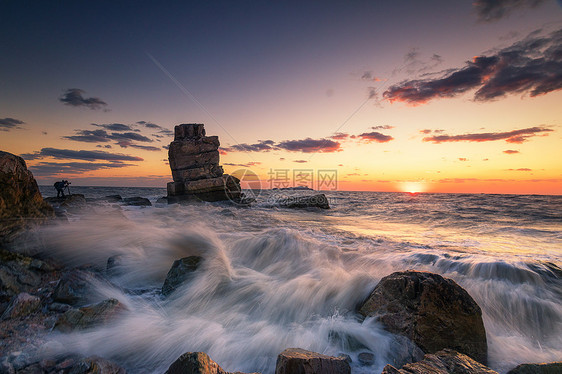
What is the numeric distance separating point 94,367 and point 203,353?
3.39 feet

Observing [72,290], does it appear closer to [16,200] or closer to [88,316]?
[88,316]

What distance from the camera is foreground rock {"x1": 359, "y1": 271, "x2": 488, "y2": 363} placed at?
272cm

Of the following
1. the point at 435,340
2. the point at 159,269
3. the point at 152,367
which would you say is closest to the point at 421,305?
the point at 435,340

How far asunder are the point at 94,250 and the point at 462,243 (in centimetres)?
1026

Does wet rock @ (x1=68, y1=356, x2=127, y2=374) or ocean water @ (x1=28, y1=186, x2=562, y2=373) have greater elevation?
wet rock @ (x1=68, y1=356, x2=127, y2=374)

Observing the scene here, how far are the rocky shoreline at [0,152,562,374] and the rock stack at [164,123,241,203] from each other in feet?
59.1

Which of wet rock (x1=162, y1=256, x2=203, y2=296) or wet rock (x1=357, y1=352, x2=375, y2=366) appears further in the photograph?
wet rock (x1=162, y1=256, x2=203, y2=296)

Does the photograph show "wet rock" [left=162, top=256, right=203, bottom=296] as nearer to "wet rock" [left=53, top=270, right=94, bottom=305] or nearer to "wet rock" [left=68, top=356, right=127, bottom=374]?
"wet rock" [left=53, top=270, right=94, bottom=305]

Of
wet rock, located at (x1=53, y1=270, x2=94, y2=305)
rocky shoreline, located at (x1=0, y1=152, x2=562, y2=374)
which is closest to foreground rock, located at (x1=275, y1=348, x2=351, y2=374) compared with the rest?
rocky shoreline, located at (x1=0, y1=152, x2=562, y2=374)

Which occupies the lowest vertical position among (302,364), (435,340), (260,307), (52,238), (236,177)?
(260,307)

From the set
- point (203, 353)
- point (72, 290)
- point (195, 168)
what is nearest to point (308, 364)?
point (203, 353)

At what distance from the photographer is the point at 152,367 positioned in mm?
2557

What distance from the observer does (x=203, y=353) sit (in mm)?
1975

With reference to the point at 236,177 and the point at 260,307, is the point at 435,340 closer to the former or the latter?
the point at 260,307
